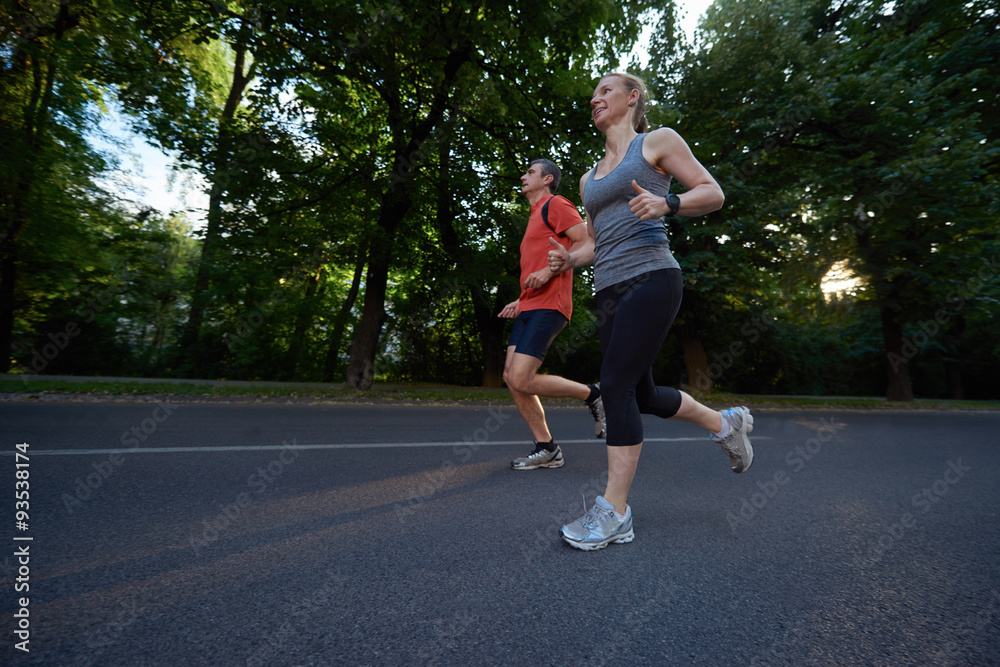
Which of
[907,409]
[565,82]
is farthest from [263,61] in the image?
[907,409]

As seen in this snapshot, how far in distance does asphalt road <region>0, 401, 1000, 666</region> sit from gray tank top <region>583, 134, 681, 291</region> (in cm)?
130

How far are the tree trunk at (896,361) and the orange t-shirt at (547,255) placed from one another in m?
14.8

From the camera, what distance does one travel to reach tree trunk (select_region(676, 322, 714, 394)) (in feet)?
45.9

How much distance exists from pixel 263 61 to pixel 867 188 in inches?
507

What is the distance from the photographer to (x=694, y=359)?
14023mm

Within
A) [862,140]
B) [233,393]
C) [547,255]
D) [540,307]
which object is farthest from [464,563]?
[862,140]

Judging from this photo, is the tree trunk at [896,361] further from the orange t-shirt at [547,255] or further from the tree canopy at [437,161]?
the orange t-shirt at [547,255]

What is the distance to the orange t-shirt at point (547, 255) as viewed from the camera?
11.8ft

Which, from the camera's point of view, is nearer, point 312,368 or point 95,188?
point 95,188

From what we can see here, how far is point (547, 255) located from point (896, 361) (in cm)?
1602

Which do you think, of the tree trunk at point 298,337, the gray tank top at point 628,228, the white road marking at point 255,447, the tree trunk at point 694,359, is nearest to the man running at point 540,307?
the gray tank top at point 628,228

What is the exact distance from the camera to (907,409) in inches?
524

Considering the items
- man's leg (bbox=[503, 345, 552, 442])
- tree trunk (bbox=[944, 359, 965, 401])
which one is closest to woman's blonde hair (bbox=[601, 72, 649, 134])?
man's leg (bbox=[503, 345, 552, 442])

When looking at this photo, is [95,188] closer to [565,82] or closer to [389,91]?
[389,91]
